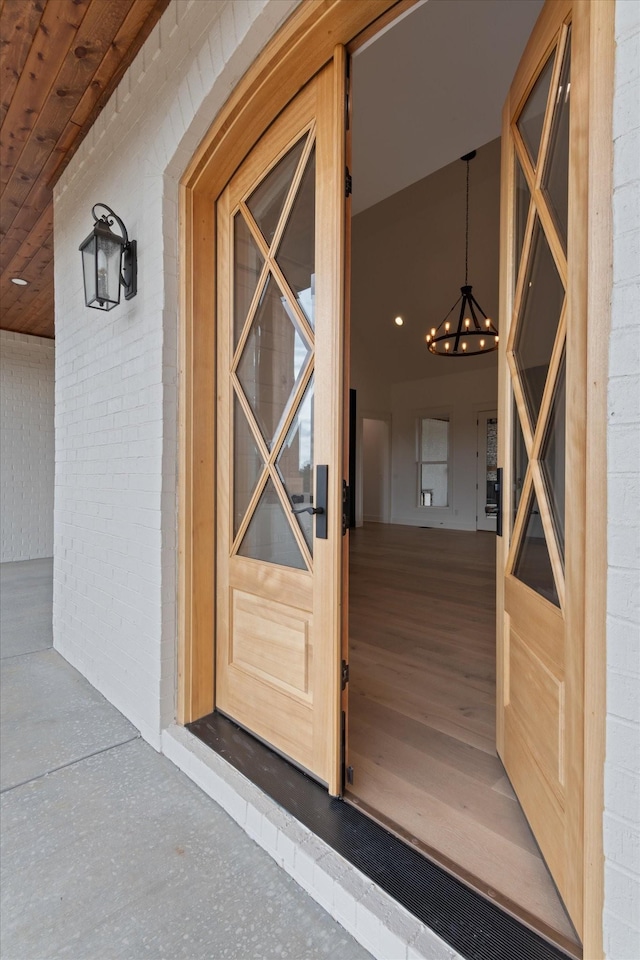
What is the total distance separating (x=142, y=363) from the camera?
2.12 metres

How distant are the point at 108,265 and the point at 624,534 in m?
2.37

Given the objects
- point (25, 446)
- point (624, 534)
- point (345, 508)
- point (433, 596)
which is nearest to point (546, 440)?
point (624, 534)

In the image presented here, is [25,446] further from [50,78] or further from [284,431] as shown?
[284,431]

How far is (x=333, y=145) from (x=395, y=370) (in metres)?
9.19

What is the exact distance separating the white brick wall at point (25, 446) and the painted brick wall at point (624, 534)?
711 centimetres

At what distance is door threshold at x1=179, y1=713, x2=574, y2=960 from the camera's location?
1.05 meters

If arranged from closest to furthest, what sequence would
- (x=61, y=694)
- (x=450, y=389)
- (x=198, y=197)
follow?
1. (x=198, y=197)
2. (x=61, y=694)
3. (x=450, y=389)

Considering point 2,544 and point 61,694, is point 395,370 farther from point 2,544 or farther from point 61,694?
point 61,694

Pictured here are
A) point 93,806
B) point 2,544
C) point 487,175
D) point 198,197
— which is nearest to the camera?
point 93,806

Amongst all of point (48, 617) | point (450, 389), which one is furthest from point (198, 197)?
point (450, 389)

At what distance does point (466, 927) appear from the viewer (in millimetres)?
1078

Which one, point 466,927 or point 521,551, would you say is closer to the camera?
point 466,927

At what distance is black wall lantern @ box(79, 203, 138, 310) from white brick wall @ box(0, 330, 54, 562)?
497 centimetres

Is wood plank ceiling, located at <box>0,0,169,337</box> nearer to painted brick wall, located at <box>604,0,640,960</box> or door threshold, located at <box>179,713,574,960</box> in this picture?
painted brick wall, located at <box>604,0,640,960</box>
